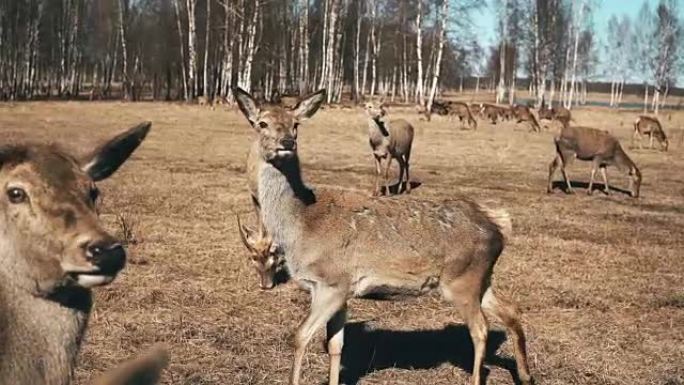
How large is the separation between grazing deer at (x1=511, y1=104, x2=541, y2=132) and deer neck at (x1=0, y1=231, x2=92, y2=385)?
137 ft

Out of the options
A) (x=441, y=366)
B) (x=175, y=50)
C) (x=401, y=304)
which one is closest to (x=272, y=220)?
(x=441, y=366)

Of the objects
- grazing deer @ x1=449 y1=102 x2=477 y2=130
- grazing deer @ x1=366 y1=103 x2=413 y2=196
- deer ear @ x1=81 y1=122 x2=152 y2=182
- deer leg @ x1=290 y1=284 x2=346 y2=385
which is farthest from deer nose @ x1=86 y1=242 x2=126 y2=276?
grazing deer @ x1=449 y1=102 x2=477 y2=130

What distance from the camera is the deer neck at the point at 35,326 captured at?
328 centimetres

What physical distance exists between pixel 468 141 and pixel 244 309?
24969 millimetres

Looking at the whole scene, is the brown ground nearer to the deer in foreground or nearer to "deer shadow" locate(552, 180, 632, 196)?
"deer shadow" locate(552, 180, 632, 196)

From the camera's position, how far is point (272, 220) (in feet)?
23.0

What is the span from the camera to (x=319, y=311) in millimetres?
6512

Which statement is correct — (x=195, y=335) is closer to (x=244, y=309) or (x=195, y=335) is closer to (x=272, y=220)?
(x=244, y=309)

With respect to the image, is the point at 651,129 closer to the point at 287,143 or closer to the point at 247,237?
the point at 247,237

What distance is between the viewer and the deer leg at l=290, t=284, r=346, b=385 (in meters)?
6.49

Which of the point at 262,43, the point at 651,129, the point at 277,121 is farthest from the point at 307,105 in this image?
the point at 262,43

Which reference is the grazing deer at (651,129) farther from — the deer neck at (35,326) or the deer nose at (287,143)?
the deer neck at (35,326)

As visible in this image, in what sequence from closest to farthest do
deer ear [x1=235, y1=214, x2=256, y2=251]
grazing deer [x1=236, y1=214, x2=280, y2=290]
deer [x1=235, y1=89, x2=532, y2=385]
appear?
deer [x1=235, y1=89, x2=532, y2=385] → grazing deer [x1=236, y1=214, x2=280, y2=290] → deer ear [x1=235, y1=214, x2=256, y2=251]

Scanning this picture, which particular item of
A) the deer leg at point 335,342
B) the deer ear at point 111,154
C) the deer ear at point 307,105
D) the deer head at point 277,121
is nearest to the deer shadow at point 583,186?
the deer ear at point 307,105
